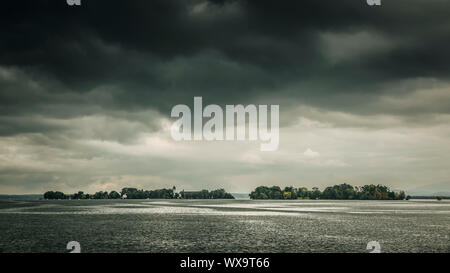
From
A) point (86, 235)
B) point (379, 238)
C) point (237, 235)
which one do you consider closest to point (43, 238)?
point (86, 235)

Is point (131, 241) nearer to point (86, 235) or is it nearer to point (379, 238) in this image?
point (86, 235)

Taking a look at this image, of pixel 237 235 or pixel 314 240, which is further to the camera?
pixel 237 235

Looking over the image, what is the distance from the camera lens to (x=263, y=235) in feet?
279
